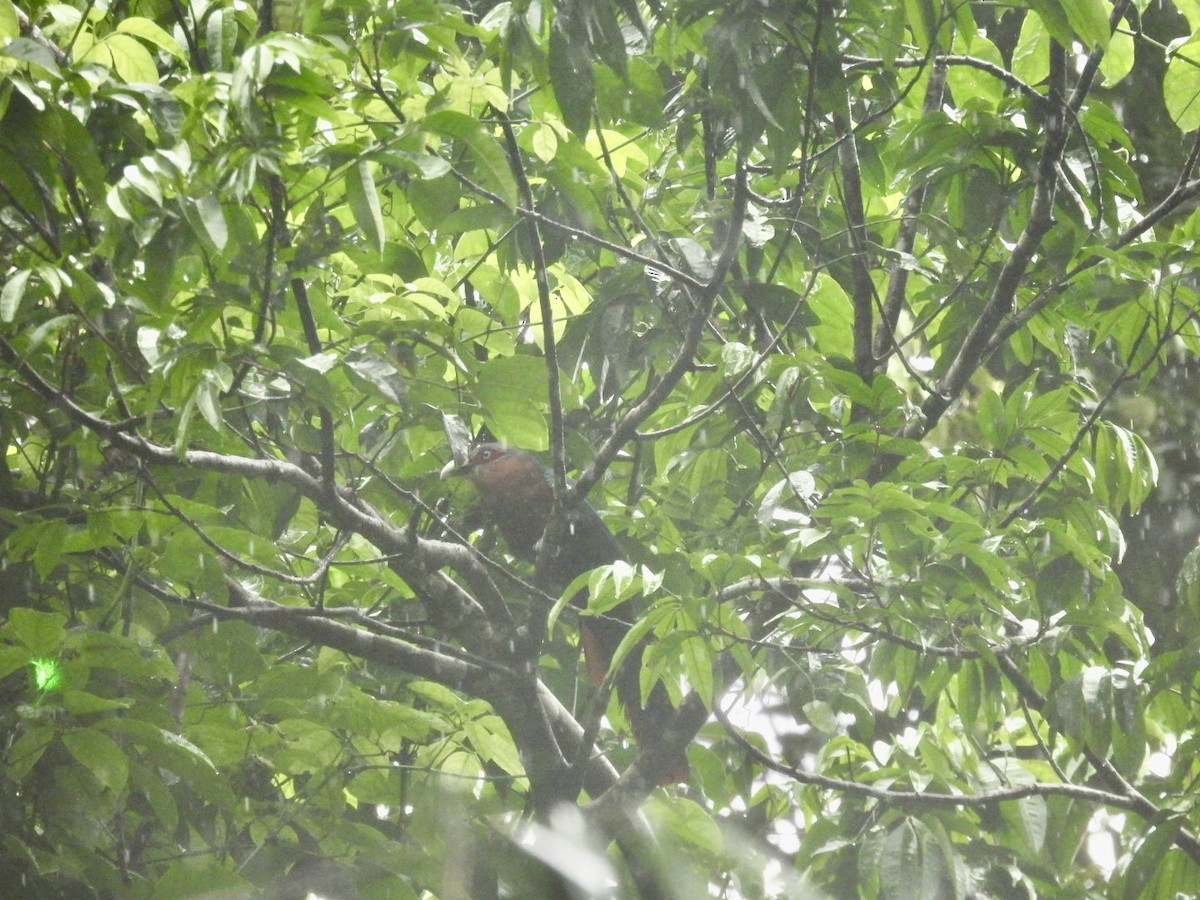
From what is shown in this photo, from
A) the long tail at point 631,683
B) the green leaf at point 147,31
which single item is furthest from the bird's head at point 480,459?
the green leaf at point 147,31

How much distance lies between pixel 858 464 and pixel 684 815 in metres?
0.84

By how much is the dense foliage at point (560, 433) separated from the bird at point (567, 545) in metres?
0.11

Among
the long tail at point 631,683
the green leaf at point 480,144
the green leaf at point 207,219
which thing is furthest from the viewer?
the long tail at point 631,683

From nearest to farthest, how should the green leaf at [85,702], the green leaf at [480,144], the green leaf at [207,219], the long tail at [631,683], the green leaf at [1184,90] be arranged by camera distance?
1. the green leaf at [207,219]
2. the green leaf at [480,144]
3. the green leaf at [85,702]
4. the green leaf at [1184,90]
5. the long tail at [631,683]

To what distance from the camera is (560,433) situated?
6.45ft

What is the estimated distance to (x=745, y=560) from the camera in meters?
1.72

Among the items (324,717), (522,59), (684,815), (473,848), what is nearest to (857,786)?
(684,815)

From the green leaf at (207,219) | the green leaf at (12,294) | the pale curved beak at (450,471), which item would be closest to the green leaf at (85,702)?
the green leaf at (12,294)

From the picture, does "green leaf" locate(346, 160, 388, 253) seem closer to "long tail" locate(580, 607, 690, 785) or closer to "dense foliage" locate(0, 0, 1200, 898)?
"dense foliage" locate(0, 0, 1200, 898)

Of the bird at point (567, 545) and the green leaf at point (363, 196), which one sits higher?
the green leaf at point (363, 196)

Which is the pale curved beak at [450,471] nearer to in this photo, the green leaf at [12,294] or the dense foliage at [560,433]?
the dense foliage at [560,433]

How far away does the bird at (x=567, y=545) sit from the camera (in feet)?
8.05

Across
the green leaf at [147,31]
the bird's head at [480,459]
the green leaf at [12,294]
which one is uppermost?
the green leaf at [147,31]

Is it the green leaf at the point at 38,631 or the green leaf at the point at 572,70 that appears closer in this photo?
the green leaf at the point at 572,70
